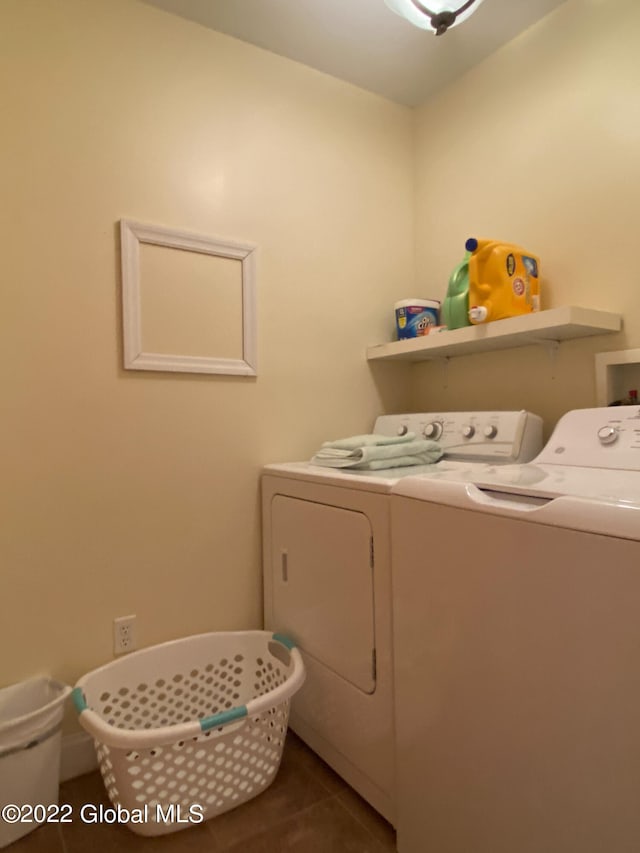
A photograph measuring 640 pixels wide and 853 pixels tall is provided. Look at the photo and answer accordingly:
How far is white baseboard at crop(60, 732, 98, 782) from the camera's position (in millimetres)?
1464

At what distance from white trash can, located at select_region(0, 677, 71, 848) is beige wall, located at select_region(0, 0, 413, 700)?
0.56ft

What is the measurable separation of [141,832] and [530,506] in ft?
3.99

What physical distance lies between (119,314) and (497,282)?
1.17 meters

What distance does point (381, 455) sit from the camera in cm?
153

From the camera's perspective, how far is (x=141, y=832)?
4.05ft

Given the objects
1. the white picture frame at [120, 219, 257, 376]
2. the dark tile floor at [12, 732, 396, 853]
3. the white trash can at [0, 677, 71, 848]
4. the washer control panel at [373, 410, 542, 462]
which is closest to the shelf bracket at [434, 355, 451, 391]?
the washer control panel at [373, 410, 542, 462]

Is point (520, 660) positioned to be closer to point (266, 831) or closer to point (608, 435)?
point (608, 435)

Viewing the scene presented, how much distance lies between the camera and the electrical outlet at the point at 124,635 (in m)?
1.55

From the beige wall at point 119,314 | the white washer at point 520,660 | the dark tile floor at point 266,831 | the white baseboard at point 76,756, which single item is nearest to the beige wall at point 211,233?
the beige wall at point 119,314

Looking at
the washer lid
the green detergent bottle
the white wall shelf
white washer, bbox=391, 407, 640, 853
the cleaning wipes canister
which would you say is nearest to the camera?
white washer, bbox=391, 407, 640, 853

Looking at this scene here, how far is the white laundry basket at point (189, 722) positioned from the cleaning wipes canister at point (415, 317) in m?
1.22

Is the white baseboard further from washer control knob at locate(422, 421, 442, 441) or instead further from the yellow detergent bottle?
the yellow detergent bottle

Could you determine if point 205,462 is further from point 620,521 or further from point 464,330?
point 620,521

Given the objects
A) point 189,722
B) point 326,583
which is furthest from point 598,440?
point 189,722
